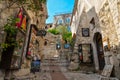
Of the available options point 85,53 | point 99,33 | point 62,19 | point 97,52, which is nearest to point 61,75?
point 97,52

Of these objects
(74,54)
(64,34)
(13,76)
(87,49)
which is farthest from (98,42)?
(64,34)

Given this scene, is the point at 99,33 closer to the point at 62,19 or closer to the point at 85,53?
the point at 85,53

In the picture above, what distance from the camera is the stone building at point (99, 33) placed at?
17.9 ft

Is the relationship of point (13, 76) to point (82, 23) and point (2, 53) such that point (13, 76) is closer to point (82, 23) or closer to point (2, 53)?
point (2, 53)

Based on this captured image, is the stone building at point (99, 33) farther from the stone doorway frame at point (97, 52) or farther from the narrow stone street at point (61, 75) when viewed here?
the narrow stone street at point (61, 75)

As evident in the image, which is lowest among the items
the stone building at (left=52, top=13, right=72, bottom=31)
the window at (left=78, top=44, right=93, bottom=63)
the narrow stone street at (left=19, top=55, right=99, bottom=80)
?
the narrow stone street at (left=19, top=55, right=99, bottom=80)

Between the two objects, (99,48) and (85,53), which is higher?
(99,48)

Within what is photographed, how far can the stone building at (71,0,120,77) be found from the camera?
546 cm

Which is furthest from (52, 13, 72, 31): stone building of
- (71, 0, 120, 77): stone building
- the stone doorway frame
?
the stone doorway frame

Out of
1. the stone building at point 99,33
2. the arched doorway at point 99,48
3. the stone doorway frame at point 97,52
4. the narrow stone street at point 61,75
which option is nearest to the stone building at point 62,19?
the stone building at point 99,33

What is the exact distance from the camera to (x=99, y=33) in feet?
29.8

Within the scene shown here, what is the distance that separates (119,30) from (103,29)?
202 cm

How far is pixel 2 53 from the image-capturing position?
437 cm

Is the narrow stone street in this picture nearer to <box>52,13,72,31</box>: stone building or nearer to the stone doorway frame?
the stone doorway frame
